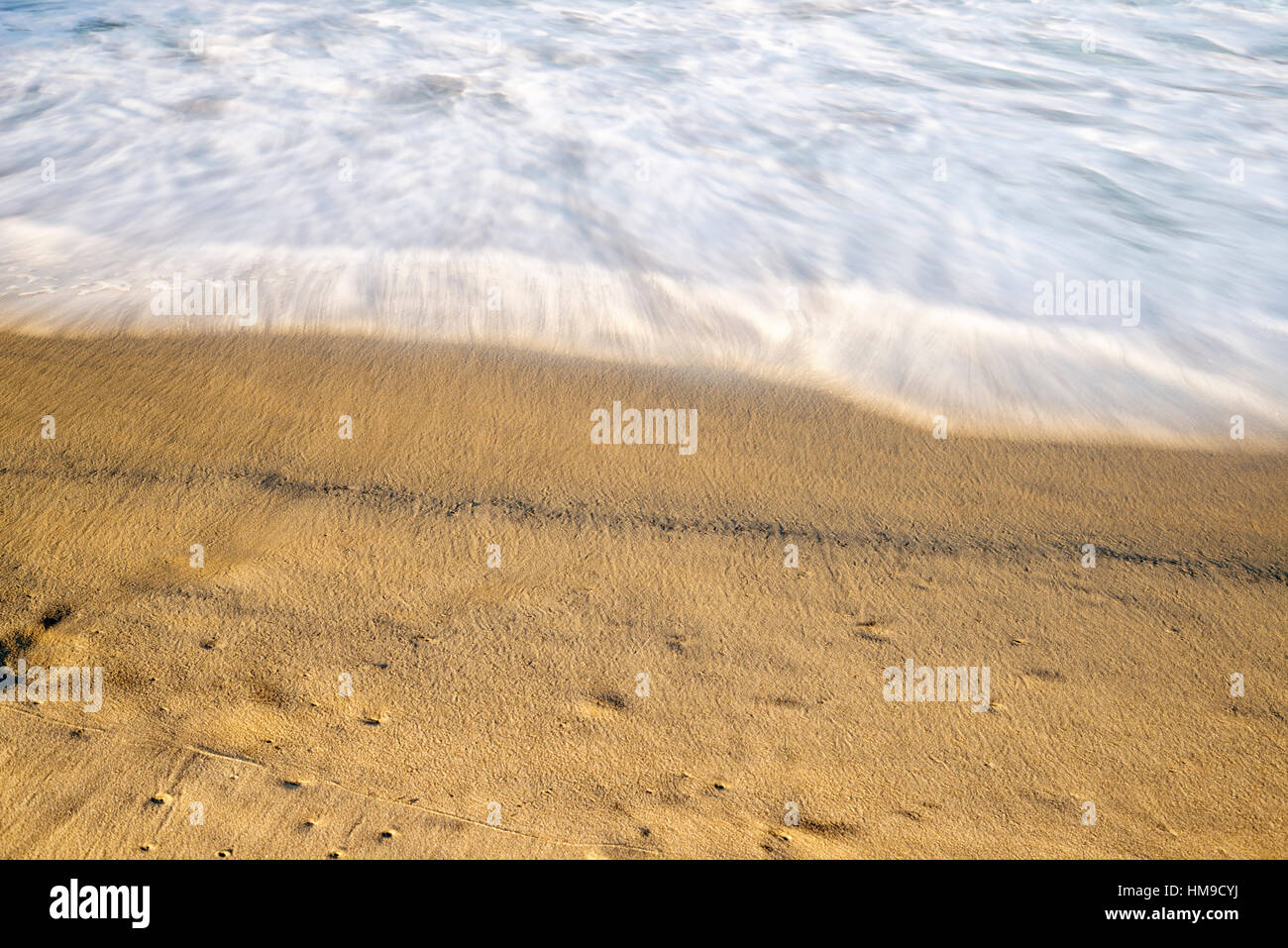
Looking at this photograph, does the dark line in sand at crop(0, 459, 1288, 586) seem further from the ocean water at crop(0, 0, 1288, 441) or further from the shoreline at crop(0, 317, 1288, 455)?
the ocean water at crop(0, 0, 1288, 441)

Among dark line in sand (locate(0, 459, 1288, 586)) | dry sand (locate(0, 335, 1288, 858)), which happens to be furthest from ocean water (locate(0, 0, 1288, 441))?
dark line in sand (locate(0, 459, 1288, 586))

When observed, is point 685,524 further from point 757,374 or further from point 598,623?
point 757,374

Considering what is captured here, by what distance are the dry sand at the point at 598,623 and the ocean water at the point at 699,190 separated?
1.71 feet

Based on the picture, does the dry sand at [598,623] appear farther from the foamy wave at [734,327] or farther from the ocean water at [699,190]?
the ocean water at [699,190]

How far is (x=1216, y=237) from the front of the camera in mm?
4617

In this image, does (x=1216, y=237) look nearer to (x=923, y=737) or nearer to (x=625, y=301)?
(x=625, y=301)

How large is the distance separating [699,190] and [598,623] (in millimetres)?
3355

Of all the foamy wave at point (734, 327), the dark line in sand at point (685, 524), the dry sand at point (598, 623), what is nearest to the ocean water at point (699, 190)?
the foamy wave at point (734, 327)

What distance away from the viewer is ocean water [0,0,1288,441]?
3596 millimetres

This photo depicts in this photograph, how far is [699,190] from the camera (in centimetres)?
493

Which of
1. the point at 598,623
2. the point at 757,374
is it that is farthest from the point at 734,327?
the point at 598,623

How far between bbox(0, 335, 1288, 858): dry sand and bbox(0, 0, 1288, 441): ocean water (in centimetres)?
52

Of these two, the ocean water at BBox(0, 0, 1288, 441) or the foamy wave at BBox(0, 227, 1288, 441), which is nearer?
the foamy wave at BBox(0, 227, 1288, 441)

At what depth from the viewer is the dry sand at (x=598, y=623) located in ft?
5.90
